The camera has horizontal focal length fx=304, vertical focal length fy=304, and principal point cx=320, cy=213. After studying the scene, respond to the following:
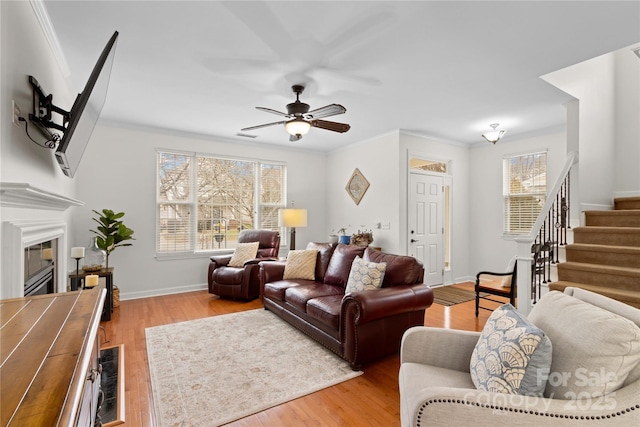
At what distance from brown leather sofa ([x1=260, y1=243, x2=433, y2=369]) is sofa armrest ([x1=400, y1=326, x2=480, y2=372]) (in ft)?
2.54

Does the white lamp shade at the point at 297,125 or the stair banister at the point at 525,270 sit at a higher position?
the white lamp shade at the point at 297,125

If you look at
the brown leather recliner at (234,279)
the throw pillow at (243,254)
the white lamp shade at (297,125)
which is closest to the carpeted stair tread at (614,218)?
the white lamp shade at (297,125)

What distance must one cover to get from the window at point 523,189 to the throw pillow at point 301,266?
363cm

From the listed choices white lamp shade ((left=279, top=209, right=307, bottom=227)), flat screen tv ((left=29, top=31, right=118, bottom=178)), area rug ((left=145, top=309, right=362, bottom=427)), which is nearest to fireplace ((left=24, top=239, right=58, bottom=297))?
flat screen tv ((left=29, top=31, right=118, bottom=178))

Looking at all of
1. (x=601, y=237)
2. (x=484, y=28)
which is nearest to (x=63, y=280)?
(x=484, y=28)

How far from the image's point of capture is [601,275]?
2848 millimetres

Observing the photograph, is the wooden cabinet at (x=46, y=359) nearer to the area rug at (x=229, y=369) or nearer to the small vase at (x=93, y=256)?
the area rug at (x=229, y=369)

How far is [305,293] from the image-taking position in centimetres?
320

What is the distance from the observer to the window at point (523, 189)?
195 inches

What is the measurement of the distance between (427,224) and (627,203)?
2.51 meters

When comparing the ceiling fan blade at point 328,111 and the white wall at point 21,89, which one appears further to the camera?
the ceiling fan blade at point 328,111

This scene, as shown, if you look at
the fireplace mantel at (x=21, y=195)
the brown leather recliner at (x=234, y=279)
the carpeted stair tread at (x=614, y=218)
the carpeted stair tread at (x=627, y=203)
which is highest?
the carpeted stair tread at (x=627, y=203)

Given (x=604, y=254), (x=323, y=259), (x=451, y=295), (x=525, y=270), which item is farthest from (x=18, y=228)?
(x=451, y=295)

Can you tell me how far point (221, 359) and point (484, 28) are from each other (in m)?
3.44
